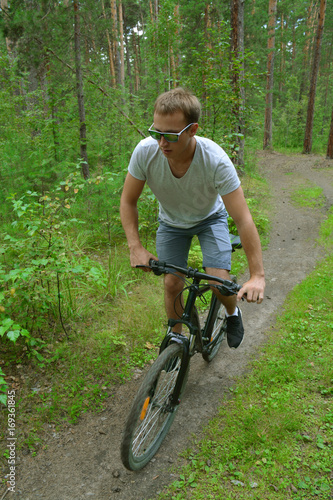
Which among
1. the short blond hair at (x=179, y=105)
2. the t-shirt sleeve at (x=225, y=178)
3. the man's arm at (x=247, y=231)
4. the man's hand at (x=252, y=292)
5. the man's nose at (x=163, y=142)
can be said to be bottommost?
the man's hand at (x=252, y=292)

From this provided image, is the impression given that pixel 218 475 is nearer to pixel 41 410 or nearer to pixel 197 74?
pixel 41 410

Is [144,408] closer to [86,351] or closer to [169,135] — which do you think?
[86,351]

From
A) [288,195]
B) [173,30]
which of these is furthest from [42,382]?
[173,30]

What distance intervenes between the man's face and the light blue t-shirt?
0.47 feet

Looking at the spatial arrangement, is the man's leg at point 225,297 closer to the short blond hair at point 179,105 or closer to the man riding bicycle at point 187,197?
the man riding bicycle at point 187,197

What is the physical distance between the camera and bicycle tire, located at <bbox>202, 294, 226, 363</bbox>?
324 cm

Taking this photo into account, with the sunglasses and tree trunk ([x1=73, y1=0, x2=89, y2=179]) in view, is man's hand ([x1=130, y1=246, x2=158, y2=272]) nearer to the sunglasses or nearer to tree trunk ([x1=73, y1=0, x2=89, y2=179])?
the sunglasses

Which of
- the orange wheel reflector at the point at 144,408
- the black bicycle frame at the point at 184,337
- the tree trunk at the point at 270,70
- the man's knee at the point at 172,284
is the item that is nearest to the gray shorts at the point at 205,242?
the man's knee at the point at 172,284

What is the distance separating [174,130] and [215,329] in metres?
2.18

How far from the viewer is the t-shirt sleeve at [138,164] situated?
253 cm

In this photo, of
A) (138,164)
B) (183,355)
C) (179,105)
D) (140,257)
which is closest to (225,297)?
(183,355)

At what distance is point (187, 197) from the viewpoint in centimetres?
260

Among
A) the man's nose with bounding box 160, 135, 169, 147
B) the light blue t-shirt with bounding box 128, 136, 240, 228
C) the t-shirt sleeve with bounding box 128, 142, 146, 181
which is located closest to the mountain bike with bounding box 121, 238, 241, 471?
the light blue t-shirt with bounding box 128, 136, 240, 228

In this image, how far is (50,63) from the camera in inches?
269
